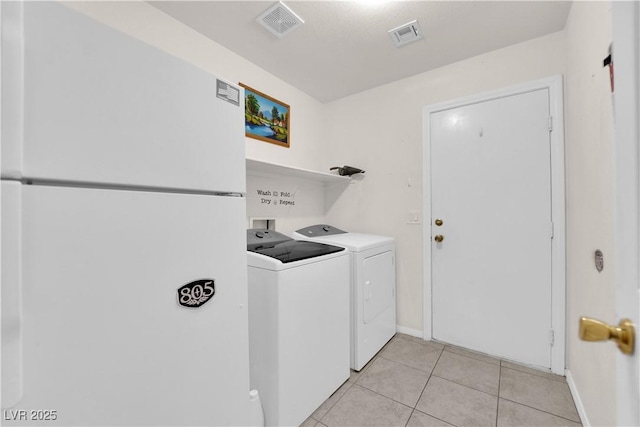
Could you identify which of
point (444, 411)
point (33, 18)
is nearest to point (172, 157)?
point (33, 18)

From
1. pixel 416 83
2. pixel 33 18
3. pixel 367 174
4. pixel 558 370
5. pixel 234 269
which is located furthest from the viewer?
pixel 367 174

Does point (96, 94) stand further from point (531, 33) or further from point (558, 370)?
point (558, 370)

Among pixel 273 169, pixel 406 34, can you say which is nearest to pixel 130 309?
pixel 273 169

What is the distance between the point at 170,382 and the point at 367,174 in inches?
89.8

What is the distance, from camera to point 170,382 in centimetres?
74

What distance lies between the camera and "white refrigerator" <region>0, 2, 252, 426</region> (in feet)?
1.69

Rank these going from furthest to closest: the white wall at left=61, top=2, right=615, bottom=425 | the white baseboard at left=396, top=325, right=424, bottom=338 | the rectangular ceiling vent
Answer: the white baseboard at left=396, top=325, right=424, bottom=338, the rectangular ceiling vent, the white wall at left=61, top=2, right=615, bottom=425

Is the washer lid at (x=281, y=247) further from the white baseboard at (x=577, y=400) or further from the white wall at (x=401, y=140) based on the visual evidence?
the white baseboard at (x=577, y=400)

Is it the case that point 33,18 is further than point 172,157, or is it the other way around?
point 172,157

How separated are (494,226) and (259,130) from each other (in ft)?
6.79

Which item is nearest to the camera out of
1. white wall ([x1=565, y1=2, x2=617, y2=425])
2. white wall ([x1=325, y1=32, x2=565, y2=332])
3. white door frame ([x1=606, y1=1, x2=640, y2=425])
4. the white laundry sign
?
white door frame ([x1=606, y1=1, x2=640, y2=425])

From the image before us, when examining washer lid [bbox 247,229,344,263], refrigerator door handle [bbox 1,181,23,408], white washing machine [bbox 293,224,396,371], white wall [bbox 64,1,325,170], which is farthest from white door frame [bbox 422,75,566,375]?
A: refrigerator door handle [bbox 1,181,23,408]

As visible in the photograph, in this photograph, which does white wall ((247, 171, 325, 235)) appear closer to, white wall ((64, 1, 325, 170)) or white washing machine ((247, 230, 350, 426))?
white wall ((64, 1, 325, 170))

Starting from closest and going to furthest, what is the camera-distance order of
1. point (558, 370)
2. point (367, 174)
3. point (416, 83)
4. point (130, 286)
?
point (130, 286) → point (558, 370) → point (416, 83) → point (367, 174)
